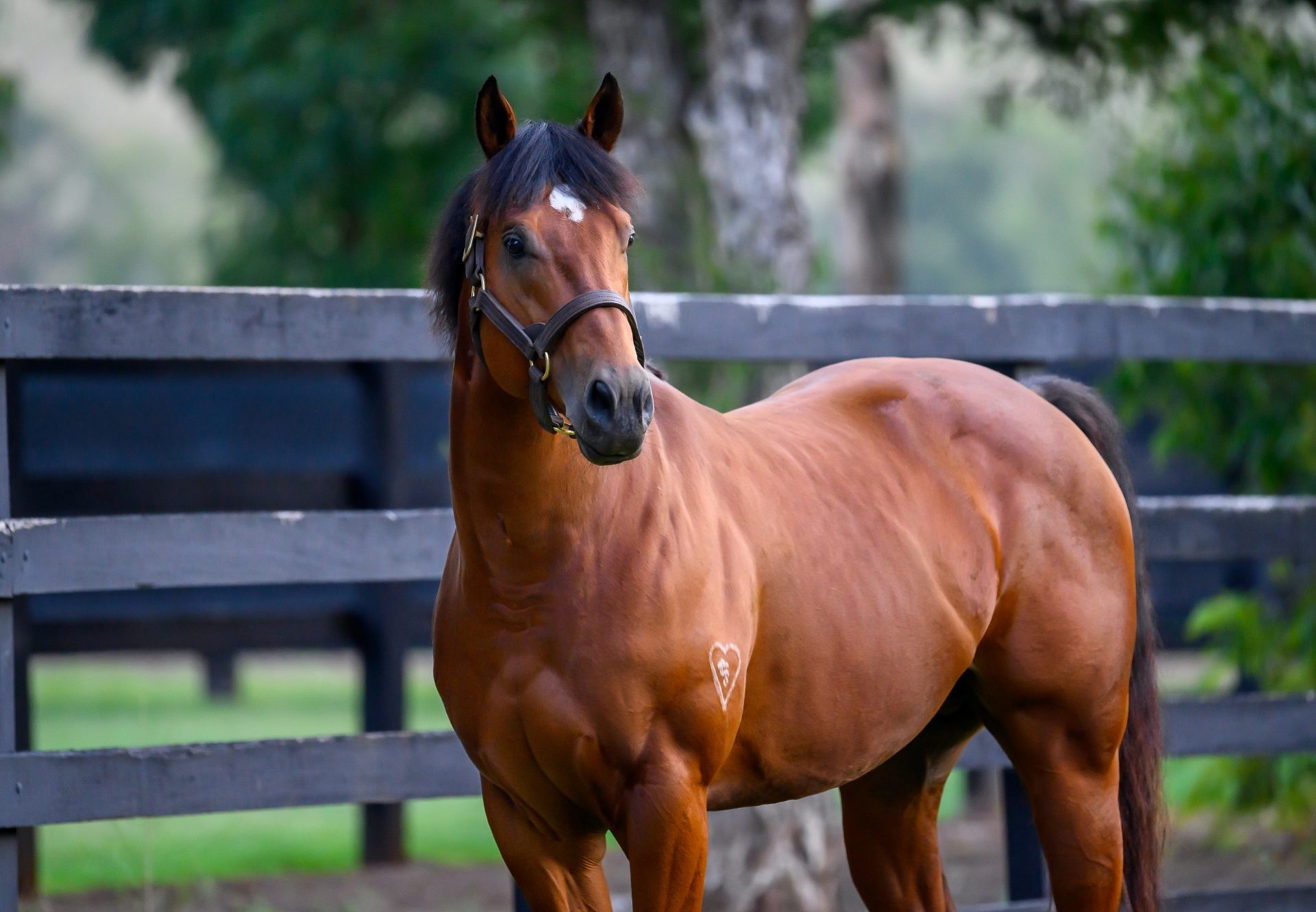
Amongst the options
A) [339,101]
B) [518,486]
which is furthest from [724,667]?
[339,101]

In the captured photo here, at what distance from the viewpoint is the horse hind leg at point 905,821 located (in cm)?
307

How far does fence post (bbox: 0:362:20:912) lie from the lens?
9.19ft

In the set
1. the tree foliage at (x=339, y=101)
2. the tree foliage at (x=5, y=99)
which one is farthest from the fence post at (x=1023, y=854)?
the tree foliage at (x=339, y=101)

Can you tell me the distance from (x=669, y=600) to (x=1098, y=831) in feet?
3.92

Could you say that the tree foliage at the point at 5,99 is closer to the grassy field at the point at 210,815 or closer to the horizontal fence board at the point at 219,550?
the grassy field at the point at 210,815

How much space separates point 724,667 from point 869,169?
10226mm

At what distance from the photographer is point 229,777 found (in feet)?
9.77

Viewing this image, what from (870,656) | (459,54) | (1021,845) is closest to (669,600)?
(870,656)

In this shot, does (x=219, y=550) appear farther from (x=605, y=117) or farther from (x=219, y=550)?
(x=605, y=117)

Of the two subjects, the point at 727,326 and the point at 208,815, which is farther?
the point at 208,815

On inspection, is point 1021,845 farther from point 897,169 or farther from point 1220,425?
point 897,169

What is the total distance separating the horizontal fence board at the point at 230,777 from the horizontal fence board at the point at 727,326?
0.86 metres

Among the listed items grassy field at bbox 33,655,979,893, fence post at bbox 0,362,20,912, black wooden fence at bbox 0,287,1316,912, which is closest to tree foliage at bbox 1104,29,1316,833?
black wooden fence at bbox 0,287,1316,912

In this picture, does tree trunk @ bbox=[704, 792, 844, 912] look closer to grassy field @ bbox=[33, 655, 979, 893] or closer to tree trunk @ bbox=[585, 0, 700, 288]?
grassy field @ bbox=[33, 655, 979, 893]
